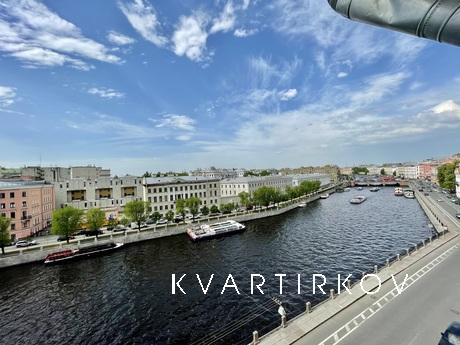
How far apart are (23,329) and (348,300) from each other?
27.6 meters

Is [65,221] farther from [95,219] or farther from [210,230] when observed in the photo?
[210,230]

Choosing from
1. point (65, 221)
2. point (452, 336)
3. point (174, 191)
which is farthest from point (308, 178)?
point (452, 336)

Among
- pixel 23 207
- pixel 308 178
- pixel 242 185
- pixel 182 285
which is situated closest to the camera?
pixel 182 285

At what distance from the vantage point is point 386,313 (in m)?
19.8

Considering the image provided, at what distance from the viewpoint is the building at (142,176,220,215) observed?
8275 cm

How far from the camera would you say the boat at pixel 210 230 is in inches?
2304

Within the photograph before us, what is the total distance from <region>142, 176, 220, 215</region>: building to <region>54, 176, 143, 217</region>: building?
157 inches

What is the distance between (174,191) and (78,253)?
3945 cm

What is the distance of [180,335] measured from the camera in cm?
2358

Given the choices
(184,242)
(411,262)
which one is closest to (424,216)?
(411,262)

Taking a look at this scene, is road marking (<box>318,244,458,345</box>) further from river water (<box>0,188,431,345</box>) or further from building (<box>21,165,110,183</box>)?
building (<box>21,165,110,183</box>)

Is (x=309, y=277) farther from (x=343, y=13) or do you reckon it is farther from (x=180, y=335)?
(x=343, y=13)

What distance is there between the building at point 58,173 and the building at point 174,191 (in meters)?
23.5

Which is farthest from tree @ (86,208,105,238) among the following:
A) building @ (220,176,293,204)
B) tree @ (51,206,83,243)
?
building @ (220,176,293,204)
